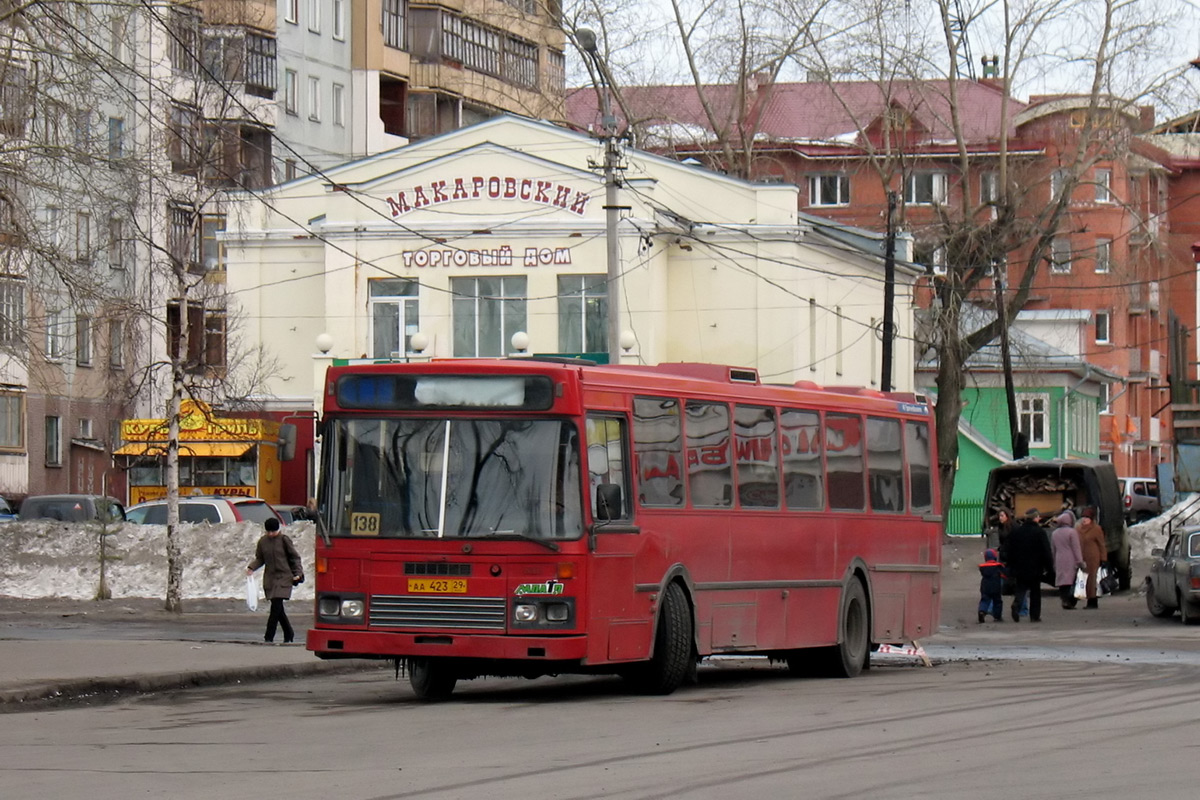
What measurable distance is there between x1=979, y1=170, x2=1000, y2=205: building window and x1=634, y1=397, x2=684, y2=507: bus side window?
115ft

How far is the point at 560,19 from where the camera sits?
56.4 m

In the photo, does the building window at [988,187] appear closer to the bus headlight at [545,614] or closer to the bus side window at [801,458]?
the bus side window at [801,458]

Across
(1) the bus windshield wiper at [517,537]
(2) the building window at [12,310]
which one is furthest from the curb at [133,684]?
(2) the building window at [12,310]

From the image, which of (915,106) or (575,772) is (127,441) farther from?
(575,772)

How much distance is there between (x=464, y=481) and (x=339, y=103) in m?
61.8

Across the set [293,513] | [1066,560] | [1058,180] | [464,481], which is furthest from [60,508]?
[464,481]

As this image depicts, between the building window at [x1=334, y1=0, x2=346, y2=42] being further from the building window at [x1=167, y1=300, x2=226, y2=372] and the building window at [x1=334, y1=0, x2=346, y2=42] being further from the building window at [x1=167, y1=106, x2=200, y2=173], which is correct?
the building window at [x1=167, y1=106, x2=200, y2=173]

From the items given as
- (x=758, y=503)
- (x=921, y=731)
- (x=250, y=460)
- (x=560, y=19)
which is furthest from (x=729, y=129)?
(x=921, y=731)

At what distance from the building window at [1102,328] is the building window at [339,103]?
3399 centimetres

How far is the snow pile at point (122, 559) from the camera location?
115ft

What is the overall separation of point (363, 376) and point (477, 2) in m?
61.8

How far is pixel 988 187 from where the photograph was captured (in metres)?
56.2

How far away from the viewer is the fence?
205ft

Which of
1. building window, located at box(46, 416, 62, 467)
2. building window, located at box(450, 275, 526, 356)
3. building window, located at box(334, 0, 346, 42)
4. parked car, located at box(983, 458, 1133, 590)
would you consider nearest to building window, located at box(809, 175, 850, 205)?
building window, located at box(334, 0, 346, 42)
